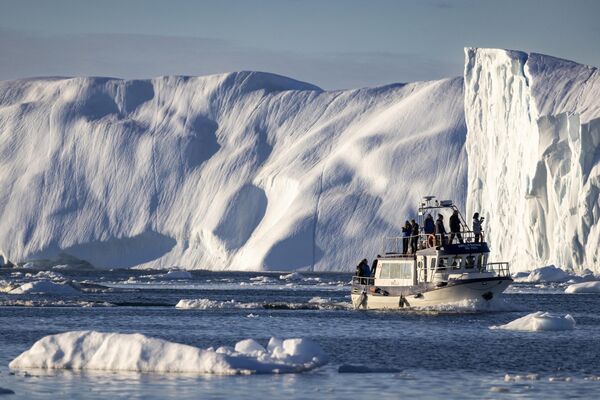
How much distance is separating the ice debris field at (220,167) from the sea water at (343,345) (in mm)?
64426

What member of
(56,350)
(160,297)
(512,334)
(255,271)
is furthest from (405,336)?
(255,271)

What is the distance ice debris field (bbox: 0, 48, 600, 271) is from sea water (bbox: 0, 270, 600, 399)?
211 feet

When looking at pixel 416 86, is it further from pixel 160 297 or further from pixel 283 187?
pixel 160 297

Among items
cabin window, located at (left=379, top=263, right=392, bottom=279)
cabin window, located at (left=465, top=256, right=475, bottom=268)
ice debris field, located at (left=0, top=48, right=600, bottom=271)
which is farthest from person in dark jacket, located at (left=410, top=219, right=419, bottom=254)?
ice debris field, located at (left=0, top=48, right=600, bottom=271)

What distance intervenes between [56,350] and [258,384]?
404 centimetres

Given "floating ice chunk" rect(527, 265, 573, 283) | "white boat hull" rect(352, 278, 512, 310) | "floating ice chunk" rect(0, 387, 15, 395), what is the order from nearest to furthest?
"floating ice chunk" rect(0, 387, 15, 395)
"white boat hull" rect(352, 278, 512, 310)
"floating ice chunk" rect(527, 265, 573, 283)

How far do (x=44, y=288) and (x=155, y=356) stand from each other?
3582 cm

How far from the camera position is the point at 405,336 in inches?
1299

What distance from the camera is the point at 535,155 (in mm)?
79125

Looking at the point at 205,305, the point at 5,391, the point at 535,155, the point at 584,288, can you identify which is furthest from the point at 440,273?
the point at 535,155

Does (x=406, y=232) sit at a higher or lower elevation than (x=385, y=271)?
higher

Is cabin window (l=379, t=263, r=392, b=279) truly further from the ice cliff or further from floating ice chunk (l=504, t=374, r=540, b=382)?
the ice cliff

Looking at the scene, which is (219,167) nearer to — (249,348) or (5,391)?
(249,348)

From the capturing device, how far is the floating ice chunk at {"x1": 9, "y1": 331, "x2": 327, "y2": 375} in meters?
22.5
